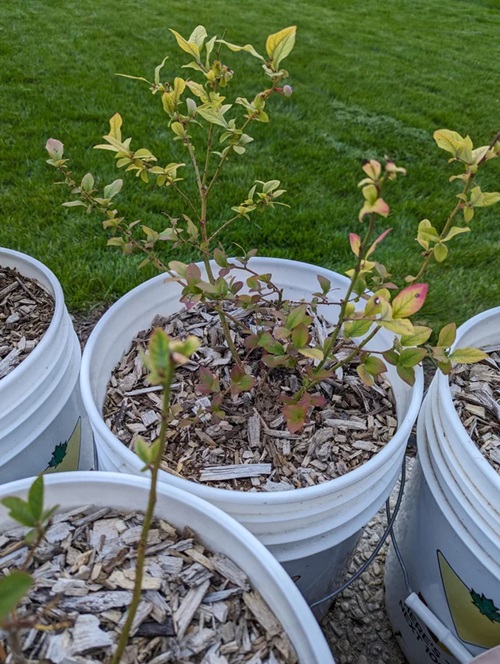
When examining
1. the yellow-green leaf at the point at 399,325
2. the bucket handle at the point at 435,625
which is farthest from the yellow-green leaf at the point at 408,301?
the bucket handle at the point at 435,625

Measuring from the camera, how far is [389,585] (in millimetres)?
1387

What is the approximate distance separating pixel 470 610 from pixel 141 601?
0.63 meters

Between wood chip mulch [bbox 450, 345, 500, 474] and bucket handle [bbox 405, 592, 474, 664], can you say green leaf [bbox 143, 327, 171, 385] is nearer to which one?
wood chip mulch [bbox 450, 345, 500, 474]

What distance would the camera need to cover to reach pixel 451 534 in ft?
3.34

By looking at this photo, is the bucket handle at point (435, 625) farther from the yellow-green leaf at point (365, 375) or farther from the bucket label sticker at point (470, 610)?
the yellow-green leaf at point (365, 375)

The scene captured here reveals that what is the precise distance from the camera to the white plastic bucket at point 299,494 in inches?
34.6

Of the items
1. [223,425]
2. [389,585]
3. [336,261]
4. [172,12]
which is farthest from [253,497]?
[172,12]

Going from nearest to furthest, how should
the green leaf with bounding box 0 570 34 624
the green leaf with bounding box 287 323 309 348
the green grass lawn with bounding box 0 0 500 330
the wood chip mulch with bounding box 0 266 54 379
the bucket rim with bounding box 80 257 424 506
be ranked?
the green leaf with bounding box 0 570 34 624 → the bucket rim with bounding box 80 257 424 506 → the green leaf with bounding box 287 323 309 348 → the wood chip mulch with bounding box 0 266 54 379 → the green grass lawn with bounding box 0 0 500 330

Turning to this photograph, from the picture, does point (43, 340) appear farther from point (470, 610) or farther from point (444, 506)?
point (470, 610)

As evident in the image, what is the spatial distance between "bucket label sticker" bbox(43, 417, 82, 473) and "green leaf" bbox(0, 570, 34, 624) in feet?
2.35

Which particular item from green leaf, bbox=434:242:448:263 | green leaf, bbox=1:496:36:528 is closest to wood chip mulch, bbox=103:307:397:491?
green leaf, bbox=434:242:448:263

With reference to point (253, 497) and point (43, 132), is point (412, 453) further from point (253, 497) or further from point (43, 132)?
point (43, 132)

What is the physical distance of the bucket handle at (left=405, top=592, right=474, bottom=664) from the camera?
1101 millimetres

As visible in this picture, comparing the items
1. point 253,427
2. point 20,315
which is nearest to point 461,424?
point 253,427
